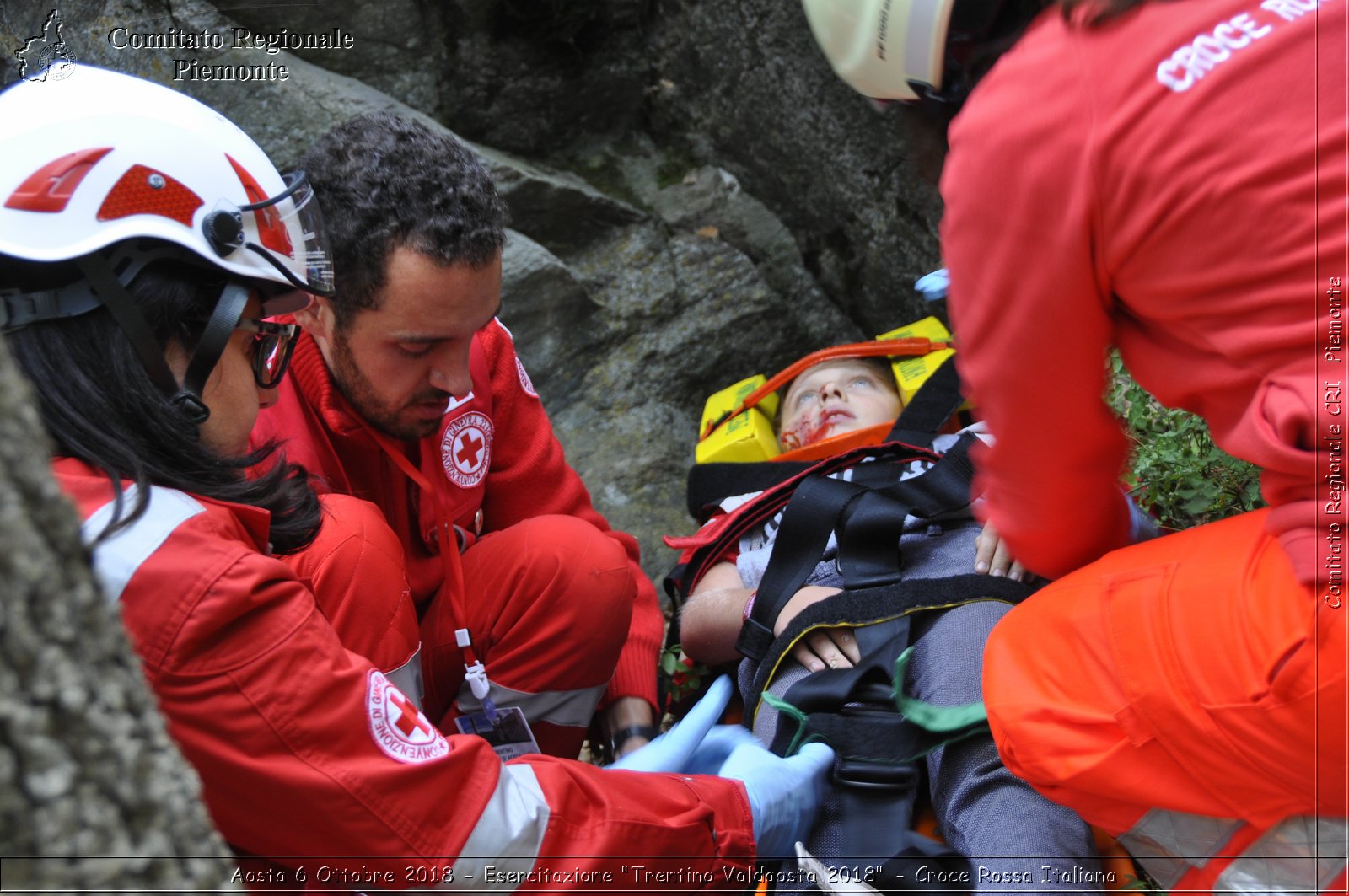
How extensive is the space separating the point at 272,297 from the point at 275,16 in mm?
2664

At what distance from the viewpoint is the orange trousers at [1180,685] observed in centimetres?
127

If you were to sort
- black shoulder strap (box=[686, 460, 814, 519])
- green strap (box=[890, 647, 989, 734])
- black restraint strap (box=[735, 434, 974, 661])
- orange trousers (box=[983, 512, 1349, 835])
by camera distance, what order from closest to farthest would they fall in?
orange trousers (box=[983, 512, 1349, 835]) < green strap (box=[890, 647, 989, 734]) < black restraint strap (box=[735, 434, 974, 661]) < black shoulder strap (box=[686, 460, 814, 519])

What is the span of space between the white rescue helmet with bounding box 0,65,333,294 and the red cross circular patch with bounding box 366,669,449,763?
0.73 metres

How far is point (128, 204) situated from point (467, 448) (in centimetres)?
114

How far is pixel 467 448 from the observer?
2.66 m

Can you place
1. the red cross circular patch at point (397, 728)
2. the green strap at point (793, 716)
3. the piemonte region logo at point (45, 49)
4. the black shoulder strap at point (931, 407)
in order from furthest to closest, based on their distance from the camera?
the piemonte region logo at point (45, 49)
the black shoulder strap at point (931, 407)
the green strap at point (793, 716)
the red cross circular patch at point (397, 728)

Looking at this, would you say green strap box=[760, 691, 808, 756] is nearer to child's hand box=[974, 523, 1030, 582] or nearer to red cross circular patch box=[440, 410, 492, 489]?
child's hand box=[974, 523, 1030, 582]

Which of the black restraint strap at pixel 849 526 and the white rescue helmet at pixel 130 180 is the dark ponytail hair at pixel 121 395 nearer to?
the white rescue helmet at pixel 130 180

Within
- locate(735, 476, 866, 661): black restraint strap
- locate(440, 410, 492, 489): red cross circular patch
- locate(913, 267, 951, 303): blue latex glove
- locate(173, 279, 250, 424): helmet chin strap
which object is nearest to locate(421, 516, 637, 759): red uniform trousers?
locate(440, 410, 492, 489): red cross circular patch

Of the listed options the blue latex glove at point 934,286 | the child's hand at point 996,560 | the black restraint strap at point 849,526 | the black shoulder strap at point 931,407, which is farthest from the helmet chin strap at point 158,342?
the black shoulder strap at point 931,407

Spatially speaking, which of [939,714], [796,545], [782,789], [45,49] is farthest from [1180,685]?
[45,49]

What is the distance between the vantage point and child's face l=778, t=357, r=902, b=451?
3.58 meters

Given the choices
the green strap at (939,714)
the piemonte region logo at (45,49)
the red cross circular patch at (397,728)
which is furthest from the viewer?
the piemonte region logo at (45,49)

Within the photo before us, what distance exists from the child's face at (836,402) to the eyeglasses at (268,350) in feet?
6.71
